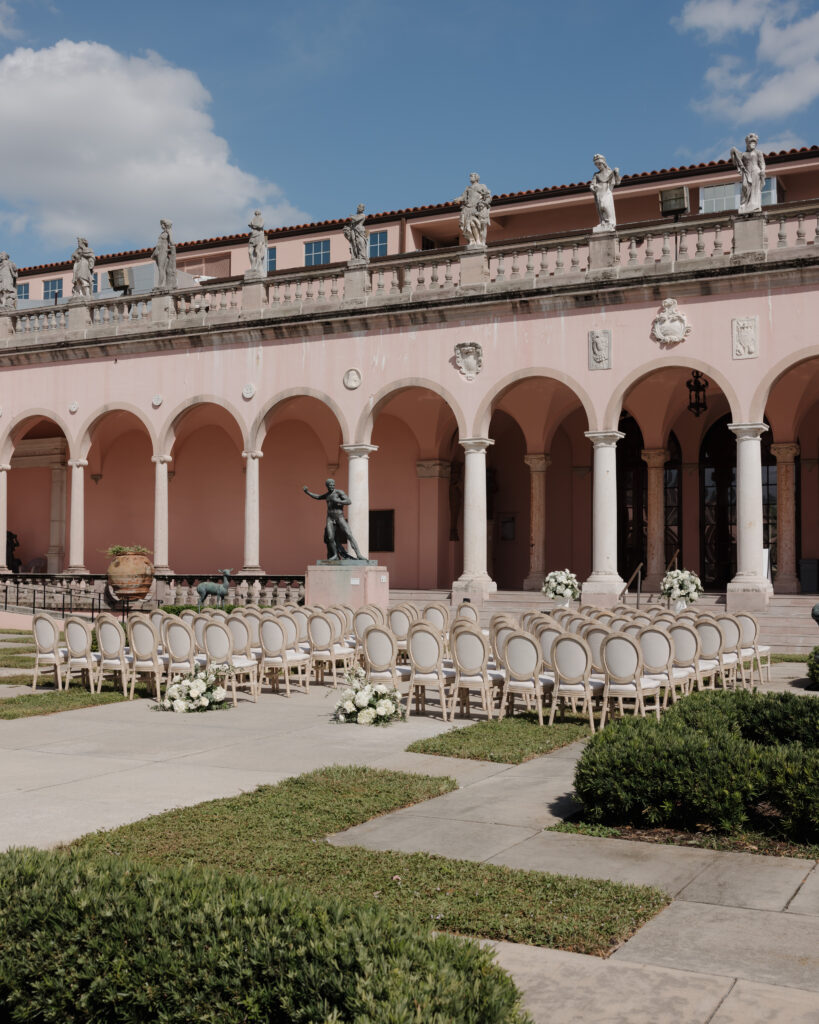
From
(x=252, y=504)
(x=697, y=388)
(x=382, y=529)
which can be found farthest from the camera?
(x=382, y=529)

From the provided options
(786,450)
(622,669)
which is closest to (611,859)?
(622,669)

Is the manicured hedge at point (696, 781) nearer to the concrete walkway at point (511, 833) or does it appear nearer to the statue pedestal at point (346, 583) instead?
the concrete walkway at point (511, 833)

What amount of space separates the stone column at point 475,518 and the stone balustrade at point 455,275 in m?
3.33

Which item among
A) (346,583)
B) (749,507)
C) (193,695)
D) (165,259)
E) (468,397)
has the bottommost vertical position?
(193,695)

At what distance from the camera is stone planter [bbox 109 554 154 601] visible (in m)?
24.3

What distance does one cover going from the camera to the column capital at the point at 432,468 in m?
27.1

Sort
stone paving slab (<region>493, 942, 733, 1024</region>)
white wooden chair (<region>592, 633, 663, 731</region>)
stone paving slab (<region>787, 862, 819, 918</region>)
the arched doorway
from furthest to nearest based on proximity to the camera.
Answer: the arched doorway < white wooden chair (<region>592, 633, 663, 731</region>) < stone paving slab (<region>787, 862, 819, 918</region>) < stone paving slab (<region>493, 942, 733, 1024</region>)

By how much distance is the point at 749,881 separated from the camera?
509 centimetres

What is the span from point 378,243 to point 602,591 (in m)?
13.7

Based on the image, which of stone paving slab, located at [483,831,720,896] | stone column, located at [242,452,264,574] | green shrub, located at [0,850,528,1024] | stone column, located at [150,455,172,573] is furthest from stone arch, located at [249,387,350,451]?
green shrub, located at [0,850,528,1024]

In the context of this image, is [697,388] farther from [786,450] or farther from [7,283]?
[7,283]

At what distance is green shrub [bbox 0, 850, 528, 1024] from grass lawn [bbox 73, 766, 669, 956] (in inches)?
32.3

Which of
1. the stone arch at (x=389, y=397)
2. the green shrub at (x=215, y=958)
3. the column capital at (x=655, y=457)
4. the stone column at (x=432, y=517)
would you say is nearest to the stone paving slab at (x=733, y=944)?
the green shrub at (x=215, y=958)

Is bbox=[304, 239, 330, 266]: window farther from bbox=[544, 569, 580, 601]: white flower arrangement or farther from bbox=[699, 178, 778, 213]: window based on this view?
bbox=[544, 569, 580, 601]: white flower arrangement
